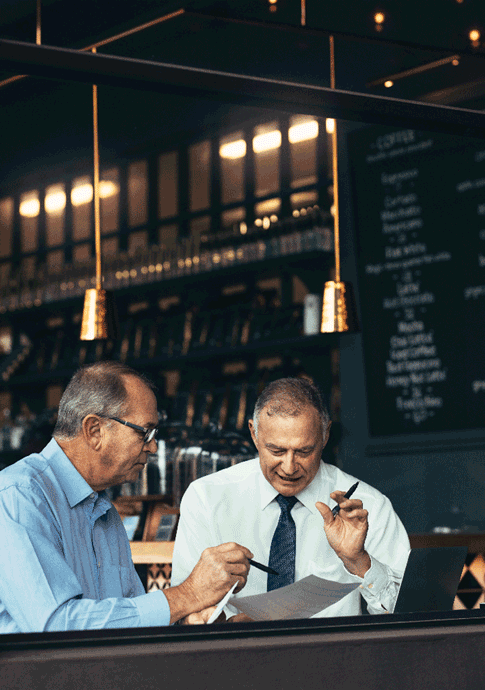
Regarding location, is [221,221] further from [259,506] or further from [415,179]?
[259,506]

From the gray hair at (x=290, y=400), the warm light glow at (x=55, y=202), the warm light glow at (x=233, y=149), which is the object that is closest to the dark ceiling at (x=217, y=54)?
the warm light glow at (x=233, y=149)

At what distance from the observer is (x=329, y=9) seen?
3863 millimetres

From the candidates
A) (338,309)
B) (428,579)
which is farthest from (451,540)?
(428,579)

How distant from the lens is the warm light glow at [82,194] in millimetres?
6777

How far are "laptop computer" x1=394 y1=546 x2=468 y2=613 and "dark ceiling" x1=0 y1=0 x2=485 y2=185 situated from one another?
8.66 feet

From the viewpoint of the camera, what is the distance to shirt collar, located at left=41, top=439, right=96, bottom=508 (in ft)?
5.58

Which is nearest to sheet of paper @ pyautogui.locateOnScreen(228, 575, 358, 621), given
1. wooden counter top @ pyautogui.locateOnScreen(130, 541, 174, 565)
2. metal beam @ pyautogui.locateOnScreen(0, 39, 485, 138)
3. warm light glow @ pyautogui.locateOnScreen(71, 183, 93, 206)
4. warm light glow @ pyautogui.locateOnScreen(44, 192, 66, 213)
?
metal beam @ pyautogui.locateOnScreen(0, 39, 485, 138)

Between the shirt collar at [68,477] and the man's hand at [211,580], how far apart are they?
10.6 inches

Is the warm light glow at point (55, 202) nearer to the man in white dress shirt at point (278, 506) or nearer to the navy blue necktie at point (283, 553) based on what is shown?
the man in white dress shirt at point (278, 506)

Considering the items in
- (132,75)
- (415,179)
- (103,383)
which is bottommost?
(103,383)

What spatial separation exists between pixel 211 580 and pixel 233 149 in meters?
4.66

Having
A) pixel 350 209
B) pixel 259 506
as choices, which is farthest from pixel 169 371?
pixel 259 506

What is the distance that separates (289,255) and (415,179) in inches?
33.1

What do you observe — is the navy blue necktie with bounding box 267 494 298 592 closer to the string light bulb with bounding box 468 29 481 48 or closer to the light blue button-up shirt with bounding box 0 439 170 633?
the light blue button-up shirt with bounding box 0 439 170 633
